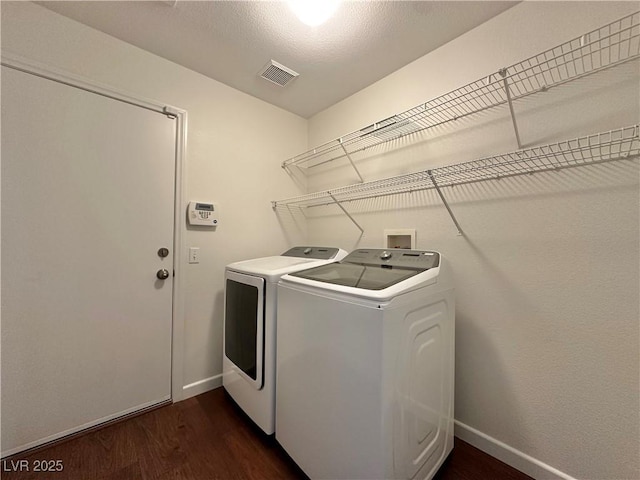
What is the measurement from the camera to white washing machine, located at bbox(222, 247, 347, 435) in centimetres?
146

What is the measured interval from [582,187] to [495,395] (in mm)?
1141

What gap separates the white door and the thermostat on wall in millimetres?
153

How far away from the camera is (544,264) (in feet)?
4.15

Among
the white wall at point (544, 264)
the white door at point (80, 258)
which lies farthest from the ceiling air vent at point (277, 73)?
the white wall at point (544, 264)

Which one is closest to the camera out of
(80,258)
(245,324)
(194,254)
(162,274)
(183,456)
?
(183,456)

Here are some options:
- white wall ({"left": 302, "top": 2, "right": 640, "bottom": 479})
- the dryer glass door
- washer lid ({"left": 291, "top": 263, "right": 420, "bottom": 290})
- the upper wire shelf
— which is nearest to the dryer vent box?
white wall ({"left": 302, "top": 2, "right": 640, "bottom": 479})

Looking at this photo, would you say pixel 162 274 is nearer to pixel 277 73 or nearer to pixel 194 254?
pixel 194 254

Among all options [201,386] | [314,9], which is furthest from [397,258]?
[201,386]

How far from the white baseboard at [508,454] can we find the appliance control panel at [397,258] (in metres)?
1.04

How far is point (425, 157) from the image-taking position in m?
1.75

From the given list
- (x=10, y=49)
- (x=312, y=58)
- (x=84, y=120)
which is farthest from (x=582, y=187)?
(x=10, y=49)

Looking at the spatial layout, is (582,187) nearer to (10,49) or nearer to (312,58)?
(312,58)

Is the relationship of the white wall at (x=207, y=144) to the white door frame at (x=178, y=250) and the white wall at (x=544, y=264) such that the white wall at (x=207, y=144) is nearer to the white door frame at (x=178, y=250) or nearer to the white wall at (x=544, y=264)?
the white door frame at (x=178, y=250)

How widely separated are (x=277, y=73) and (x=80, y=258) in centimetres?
181
